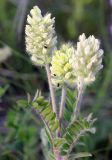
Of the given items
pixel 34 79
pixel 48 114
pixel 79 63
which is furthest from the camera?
pixel 34 79

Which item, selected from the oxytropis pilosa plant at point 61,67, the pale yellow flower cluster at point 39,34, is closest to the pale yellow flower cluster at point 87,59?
the oxytropis pilosa plant at point 61,67

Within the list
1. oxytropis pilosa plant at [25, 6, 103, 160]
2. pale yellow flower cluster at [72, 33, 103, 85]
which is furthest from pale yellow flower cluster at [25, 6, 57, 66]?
pale yellow flower cluster at [72, 33, 103, 85]

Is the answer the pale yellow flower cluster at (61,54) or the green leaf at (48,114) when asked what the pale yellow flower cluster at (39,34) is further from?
the green leaf at (48,114)

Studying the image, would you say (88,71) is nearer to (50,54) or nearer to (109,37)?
(50,54)

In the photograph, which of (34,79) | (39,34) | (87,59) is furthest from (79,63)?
(34,79)

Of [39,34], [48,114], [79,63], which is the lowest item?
[48,114]

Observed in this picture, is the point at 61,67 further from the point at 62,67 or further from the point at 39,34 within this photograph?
the point at 39,34
